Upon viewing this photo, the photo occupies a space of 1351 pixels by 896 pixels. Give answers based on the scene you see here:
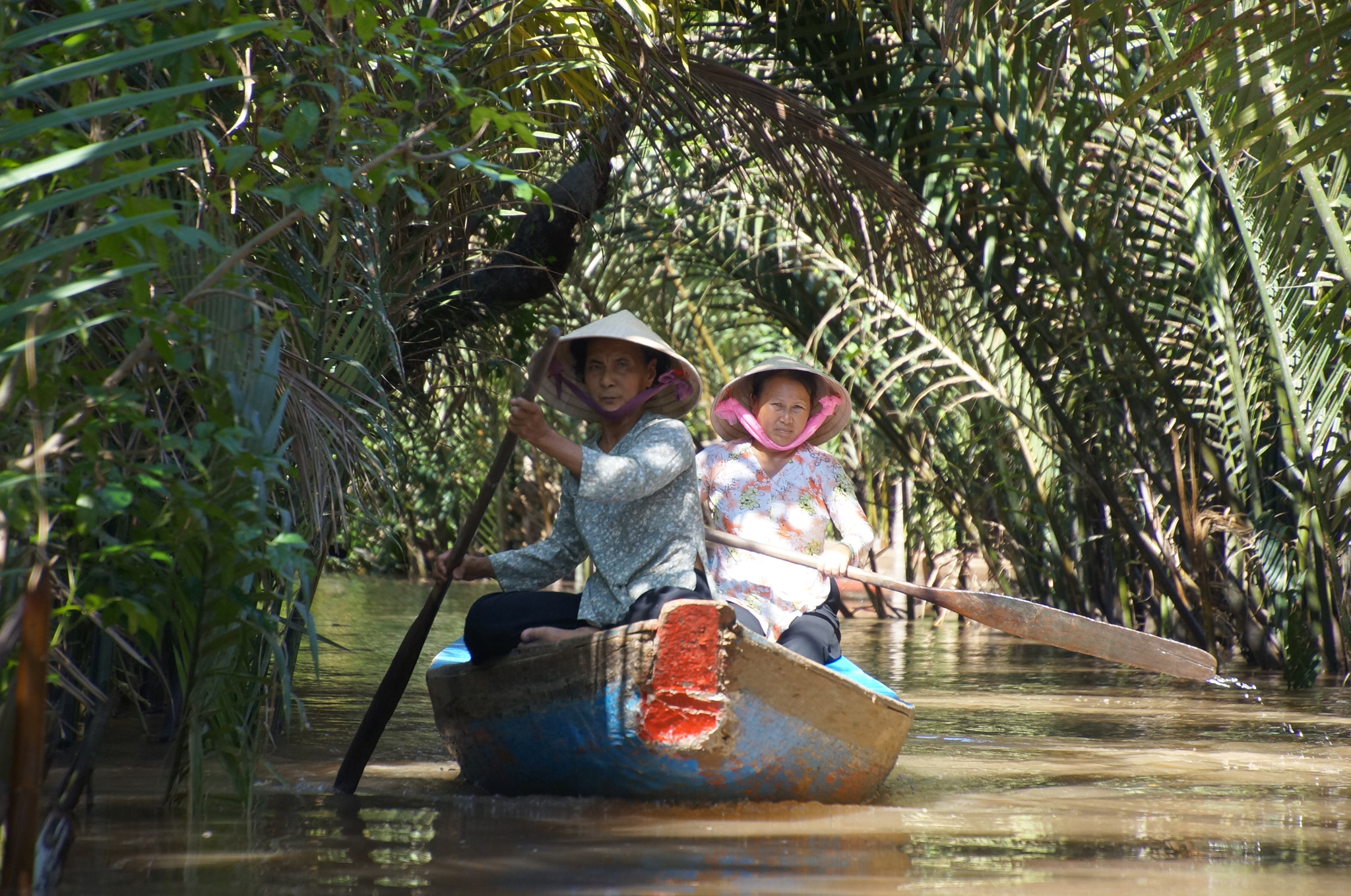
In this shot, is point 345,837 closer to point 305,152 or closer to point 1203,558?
point 305,152

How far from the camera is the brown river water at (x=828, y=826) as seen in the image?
9.11 feet

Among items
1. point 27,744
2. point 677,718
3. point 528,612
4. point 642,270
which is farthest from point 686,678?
point 642,270

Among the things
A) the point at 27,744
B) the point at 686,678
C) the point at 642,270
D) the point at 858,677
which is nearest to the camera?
the point at 27,744

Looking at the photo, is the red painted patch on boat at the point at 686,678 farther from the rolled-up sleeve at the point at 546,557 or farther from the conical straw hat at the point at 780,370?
the conical straw hat at the point at 780,370

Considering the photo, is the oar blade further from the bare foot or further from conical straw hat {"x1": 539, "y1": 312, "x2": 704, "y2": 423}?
the bare foot

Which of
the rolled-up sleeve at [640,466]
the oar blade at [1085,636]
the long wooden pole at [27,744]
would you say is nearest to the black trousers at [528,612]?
the rolled-up sleeve at [640,466]

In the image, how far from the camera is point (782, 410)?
4586mm

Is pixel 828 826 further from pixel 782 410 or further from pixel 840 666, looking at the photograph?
pixel 782 410

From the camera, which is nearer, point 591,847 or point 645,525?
point 591,847

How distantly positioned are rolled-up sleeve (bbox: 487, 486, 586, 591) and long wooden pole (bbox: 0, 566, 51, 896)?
2159 millimetres

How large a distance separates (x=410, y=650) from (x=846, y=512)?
1460 millimetres

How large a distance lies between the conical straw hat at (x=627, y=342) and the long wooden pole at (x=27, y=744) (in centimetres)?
200

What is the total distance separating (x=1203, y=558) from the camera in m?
6.72

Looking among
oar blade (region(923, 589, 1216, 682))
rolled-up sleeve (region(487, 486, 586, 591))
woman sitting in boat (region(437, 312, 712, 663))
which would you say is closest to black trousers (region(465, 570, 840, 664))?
woman sitting in boat (region(437, 312, 712, 663))
